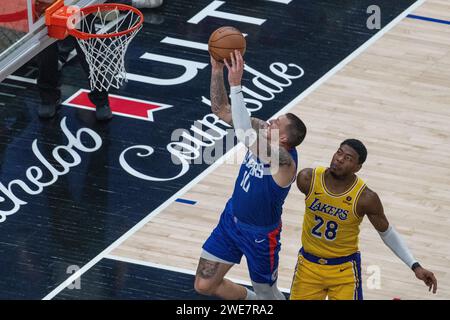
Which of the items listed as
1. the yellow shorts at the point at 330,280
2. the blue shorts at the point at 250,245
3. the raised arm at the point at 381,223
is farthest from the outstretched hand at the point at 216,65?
the yellow shorts at the point at 330,280

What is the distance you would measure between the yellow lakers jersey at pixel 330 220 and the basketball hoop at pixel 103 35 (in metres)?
2.91

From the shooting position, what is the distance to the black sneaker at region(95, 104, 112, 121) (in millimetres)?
15891

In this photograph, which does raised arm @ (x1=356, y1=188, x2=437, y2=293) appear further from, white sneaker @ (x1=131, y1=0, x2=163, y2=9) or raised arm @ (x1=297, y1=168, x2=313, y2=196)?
white sneaker @ (x1=131, y1=0, x2=163, y2=9)

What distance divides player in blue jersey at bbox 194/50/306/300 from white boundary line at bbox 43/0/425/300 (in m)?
1.60

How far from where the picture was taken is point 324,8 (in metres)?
18.6

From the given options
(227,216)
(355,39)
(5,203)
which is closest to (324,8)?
(355,39)

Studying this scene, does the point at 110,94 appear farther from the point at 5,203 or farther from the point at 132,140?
the point at 5,203

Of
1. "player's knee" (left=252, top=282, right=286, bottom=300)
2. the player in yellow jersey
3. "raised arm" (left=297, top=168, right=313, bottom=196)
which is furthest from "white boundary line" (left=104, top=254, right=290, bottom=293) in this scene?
"raised arm" (left=297, top=168, right=313, bottom=196)

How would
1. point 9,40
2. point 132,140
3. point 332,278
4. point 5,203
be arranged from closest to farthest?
point 332,278 → point 9,40 → point 5,203 → point 132,140

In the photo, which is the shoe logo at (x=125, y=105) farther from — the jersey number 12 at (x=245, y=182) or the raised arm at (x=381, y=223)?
the raised arm at (x=381, y=223)

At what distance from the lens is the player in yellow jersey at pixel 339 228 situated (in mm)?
11500

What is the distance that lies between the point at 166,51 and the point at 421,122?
3221mm

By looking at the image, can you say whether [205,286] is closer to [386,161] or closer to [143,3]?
[386,161]

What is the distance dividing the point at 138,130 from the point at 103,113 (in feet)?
1.36
